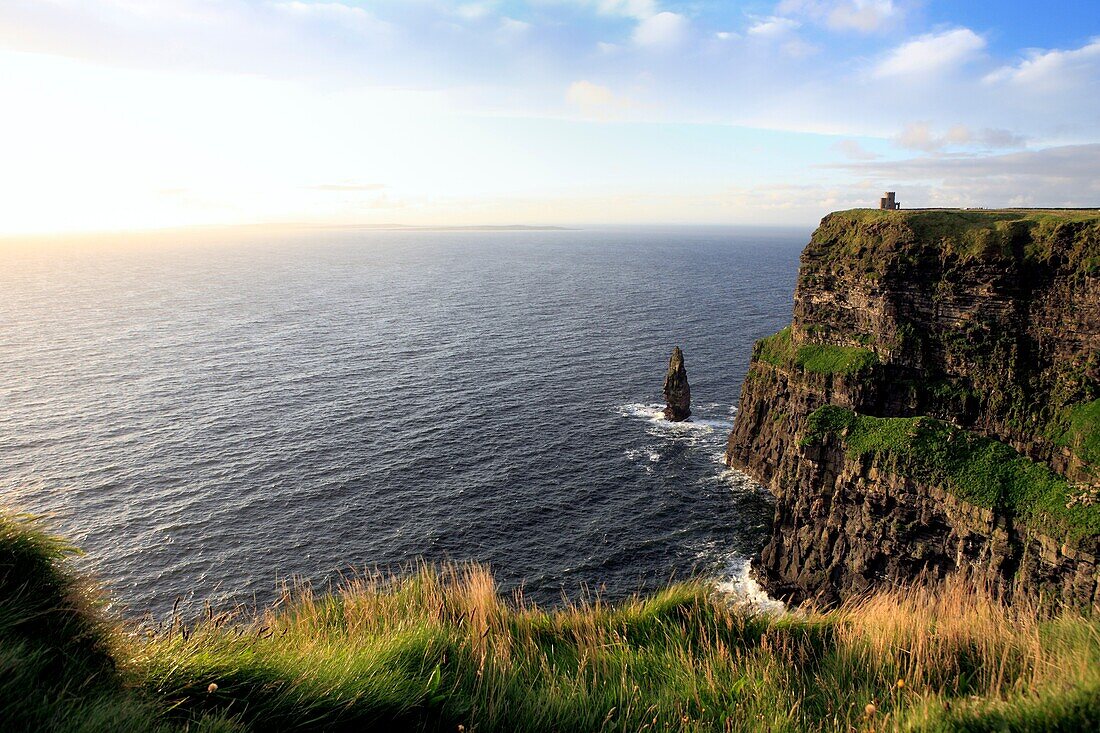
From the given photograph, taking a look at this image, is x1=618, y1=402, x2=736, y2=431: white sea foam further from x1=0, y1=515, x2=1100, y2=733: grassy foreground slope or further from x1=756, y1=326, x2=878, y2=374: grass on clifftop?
x1=0, y1=515, x2=1100, y2=733: grassy foreground slope

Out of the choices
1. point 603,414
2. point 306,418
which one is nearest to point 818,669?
point 603,414

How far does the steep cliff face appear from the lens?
37531 mm

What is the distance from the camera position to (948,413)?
48.6 m

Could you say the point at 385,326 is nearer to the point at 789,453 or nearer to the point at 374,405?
the point at 374,405

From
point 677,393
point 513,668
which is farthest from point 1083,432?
point 513,668

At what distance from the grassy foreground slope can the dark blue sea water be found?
4422 millimetres

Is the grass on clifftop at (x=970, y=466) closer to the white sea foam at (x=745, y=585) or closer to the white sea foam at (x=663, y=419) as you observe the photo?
the white sea foam at (x=745, y=585)

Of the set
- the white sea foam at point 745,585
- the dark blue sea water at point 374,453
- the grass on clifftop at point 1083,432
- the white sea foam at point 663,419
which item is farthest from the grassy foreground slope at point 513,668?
the white sea foam at point 663,419

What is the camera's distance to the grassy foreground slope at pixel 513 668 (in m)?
6.38

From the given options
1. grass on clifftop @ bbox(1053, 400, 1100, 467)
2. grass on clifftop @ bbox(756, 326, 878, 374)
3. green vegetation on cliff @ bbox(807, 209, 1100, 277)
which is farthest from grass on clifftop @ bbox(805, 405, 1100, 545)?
green vegetation on cliff @ bbox(807, 209, 1100, 277)

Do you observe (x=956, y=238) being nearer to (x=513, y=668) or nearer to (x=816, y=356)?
(x=816, y=356)

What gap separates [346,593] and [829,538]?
148ft

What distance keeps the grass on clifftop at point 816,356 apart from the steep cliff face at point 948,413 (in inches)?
9.4

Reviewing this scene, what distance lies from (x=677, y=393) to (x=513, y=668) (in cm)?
6970
